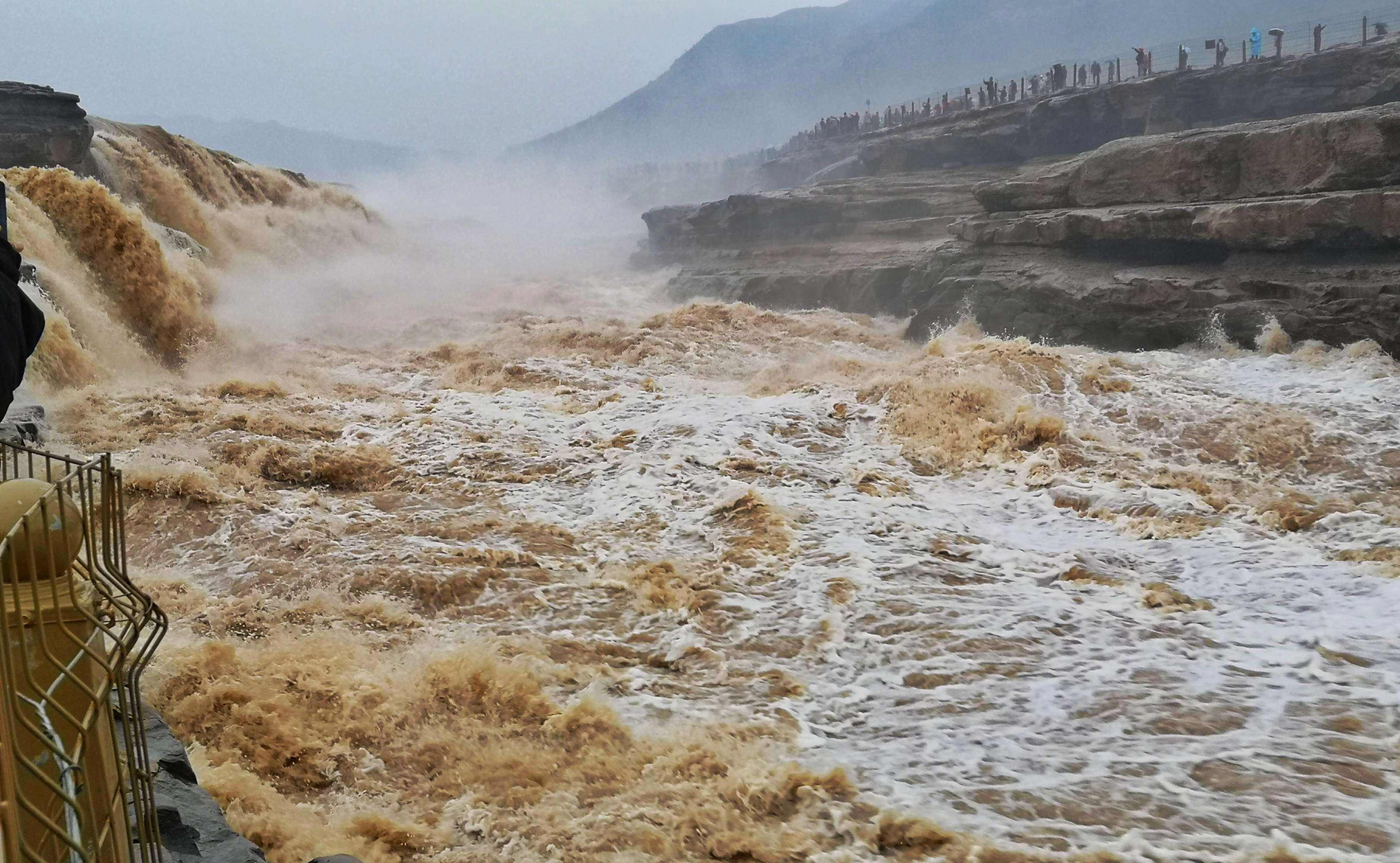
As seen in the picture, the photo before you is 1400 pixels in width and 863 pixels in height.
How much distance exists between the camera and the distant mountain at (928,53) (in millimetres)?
123250

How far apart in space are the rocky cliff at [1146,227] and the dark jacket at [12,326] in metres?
11.9

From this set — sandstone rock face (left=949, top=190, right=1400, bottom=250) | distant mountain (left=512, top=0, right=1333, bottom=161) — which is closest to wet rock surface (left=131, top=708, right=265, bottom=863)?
sandstone rock face (left=949, top=190, right=1400, bottom=250)

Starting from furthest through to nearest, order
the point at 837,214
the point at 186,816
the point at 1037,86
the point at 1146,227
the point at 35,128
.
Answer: the point at 1037,86 → the point at 837,214 → the point at 35,128 → the point at 1146,227 → the point at 186,816

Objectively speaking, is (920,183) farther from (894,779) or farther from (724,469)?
(894,779)

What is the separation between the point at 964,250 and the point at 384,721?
13.3 meters

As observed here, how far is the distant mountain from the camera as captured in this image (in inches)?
4852

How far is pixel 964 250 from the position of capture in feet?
50.5

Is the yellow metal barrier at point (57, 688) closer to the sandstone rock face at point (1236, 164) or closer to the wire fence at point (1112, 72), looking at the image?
the sandstone rock face at point (1236, 164)

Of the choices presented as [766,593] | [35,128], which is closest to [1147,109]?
[766,593]

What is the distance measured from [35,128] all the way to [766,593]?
14654mm

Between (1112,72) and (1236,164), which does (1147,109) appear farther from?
(1236,164)

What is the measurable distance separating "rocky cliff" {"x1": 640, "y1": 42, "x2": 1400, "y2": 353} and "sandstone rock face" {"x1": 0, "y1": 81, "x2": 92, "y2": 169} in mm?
12674

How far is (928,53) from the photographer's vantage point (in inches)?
6422

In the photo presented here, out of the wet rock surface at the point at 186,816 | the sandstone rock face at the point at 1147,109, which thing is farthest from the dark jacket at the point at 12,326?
the sandstone rock face at the point at 1147,109
